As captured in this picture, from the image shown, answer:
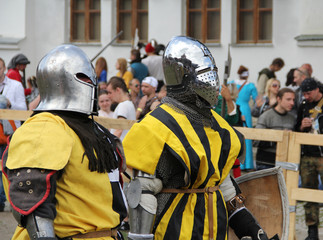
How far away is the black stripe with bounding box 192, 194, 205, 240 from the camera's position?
12.5ft

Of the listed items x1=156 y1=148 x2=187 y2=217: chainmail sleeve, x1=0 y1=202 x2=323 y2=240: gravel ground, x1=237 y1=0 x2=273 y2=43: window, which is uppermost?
x1=237 y1=0 x2=273 y2=43: window

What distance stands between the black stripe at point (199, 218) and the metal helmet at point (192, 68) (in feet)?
1.84

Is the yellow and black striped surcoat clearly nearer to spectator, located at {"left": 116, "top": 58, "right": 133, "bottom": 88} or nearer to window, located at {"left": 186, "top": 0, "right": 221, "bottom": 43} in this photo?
spectator, located at {"left": 116, "top": 58, "right": 133, "bottom": 88}

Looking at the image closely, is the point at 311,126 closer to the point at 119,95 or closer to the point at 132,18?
the point at 119,95

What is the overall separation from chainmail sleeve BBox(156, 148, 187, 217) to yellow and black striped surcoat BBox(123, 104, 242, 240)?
37mm

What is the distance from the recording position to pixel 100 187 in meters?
3.16

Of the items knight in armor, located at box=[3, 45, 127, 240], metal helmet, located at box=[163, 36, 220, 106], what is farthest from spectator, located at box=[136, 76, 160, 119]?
knight in armor, located at box=[3, 45, 127, 240]

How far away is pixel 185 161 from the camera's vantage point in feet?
12.3

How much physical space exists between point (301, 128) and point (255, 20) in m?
10.4

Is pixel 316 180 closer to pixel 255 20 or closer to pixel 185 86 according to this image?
pixel 185 86

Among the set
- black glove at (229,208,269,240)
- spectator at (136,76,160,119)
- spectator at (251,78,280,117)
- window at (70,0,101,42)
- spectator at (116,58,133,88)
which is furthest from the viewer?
window at (70,0,101,42)

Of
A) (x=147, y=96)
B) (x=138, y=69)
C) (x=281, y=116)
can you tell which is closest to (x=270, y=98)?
(x=138, y=69)

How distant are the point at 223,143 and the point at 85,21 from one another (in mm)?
15881

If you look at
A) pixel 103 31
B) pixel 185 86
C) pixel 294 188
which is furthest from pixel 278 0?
pixel 185 86
